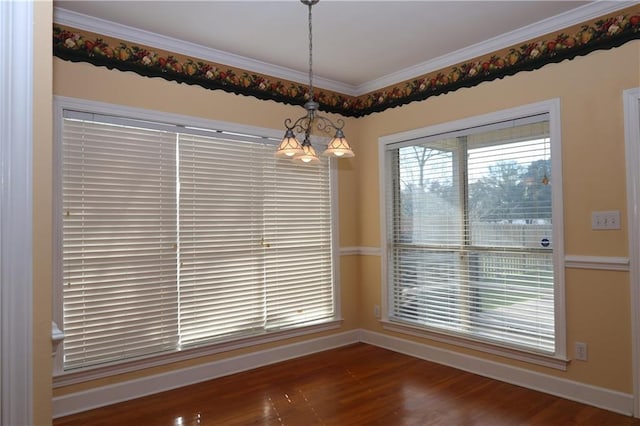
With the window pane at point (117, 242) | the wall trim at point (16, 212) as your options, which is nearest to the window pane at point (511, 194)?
the window pane at point (117, 242)

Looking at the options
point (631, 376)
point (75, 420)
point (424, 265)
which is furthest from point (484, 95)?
point (75, 420)

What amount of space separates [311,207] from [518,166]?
192 cm

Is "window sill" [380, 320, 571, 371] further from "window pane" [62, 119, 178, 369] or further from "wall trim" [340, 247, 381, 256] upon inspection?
"window pane" [62, 119, 178, 369]

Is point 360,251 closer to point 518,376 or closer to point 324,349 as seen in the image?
point 324,349

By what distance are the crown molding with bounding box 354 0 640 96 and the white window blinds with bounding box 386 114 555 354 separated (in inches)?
25.1

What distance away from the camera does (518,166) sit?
11.1 ft

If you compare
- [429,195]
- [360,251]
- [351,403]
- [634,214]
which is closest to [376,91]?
[429,195]

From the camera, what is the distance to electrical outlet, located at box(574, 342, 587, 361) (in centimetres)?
299

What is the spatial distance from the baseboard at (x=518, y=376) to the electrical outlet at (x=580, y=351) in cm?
18

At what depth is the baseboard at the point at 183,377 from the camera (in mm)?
2920

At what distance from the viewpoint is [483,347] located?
3.57m

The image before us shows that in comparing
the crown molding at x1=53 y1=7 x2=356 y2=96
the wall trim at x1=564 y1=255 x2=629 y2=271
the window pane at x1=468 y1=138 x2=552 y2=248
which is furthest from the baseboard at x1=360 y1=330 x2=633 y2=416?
the crown molding at x1=53 y1=7 x2=356 y2=96

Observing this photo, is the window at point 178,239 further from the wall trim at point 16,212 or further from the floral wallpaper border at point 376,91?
the wall trim at point 16,212

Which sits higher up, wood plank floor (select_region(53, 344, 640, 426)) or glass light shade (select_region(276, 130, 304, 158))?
glass light shade (select_region(276, 130, 304, 158))
